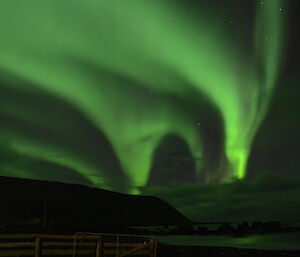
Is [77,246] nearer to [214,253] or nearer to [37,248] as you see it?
[37,248]

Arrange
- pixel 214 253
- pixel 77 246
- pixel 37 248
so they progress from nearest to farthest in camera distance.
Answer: pixel 37 248 < pixel 77 246 < pixel 214 253

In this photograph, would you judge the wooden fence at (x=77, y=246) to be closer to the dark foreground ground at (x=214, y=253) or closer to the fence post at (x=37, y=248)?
the fence post at (x=37, y=248)

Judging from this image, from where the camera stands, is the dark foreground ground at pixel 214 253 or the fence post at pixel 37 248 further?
the dark foreground ground at pixel 214 253

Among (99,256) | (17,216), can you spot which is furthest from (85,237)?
(17,216)

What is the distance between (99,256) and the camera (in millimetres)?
14297

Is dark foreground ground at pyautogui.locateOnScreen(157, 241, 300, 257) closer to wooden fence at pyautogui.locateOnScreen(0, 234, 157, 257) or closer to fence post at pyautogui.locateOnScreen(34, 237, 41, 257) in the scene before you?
wooden fence at pyautogui.locateOnScreen(0, 234, 157, 257)

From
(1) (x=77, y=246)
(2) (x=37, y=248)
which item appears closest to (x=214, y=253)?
(1) (x=77, y=246)

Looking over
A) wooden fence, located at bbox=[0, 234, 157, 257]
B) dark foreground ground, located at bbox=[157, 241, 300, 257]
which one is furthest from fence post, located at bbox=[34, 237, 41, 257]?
dark foreground ground, located at bbox=[157, 241, 300, 257]

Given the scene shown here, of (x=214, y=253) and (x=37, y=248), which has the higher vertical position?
(x=37, y=248)

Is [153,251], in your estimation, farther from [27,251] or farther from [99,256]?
[27,251]

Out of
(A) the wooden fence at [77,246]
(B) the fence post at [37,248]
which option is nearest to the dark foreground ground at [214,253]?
(A) the wooden fence at [77,246]

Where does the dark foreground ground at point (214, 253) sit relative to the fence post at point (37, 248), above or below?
below

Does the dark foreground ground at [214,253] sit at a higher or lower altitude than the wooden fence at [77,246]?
lower

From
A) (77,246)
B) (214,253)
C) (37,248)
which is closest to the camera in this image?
(37,248)
